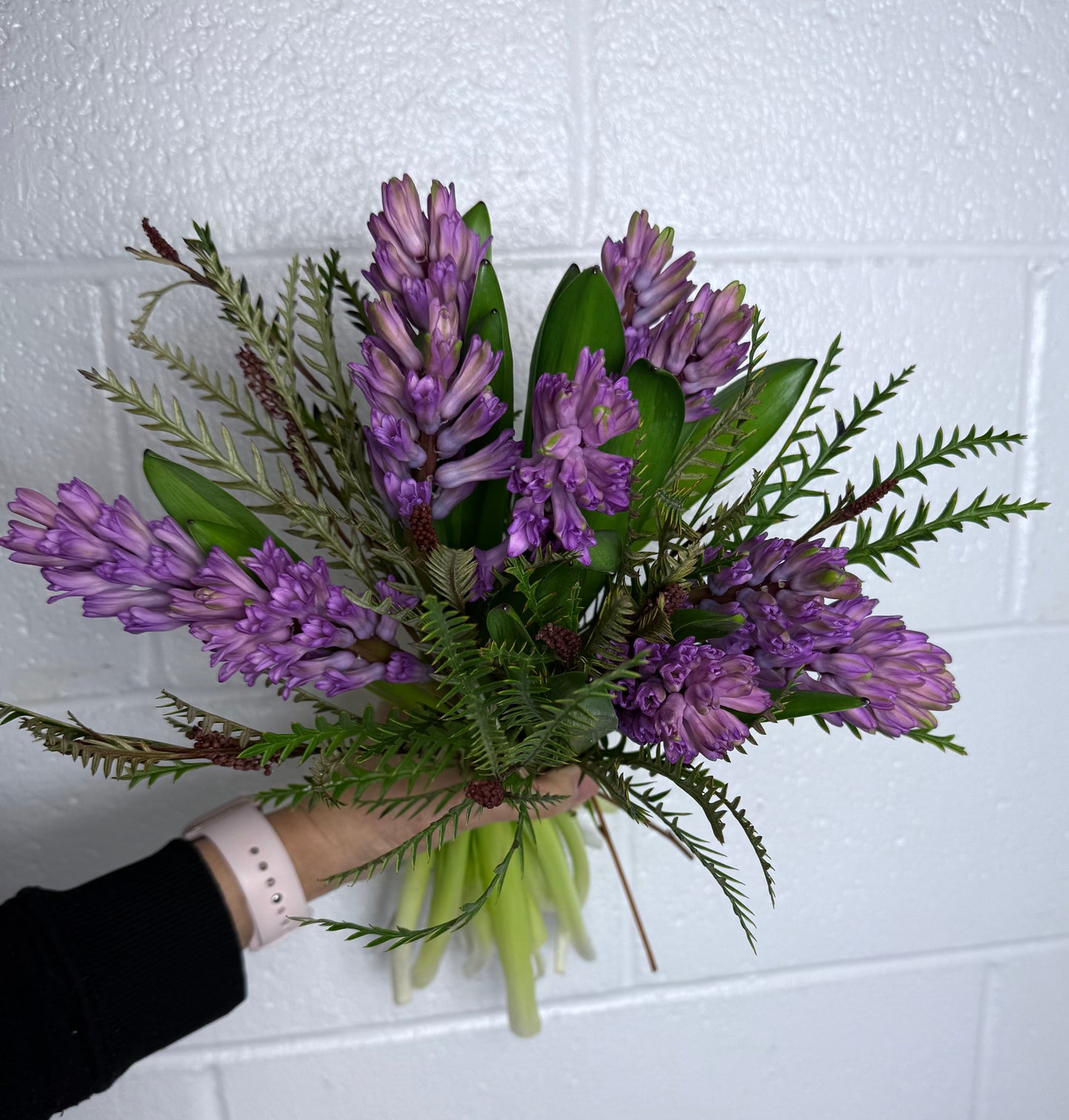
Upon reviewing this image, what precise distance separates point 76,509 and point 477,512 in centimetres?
20

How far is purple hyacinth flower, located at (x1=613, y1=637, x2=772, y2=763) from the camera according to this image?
0.36 meters

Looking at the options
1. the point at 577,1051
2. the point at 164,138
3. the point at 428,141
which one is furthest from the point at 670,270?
the point at 577,1051

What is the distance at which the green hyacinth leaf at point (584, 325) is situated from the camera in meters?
0.40

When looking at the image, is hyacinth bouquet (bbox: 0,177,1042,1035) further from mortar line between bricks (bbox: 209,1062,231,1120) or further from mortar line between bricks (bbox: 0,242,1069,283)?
mortar line between bricks (bbox: 209,1062,231,1120)

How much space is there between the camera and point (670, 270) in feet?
1.43

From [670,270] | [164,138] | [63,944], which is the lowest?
[63,944]

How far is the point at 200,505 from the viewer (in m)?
0.42

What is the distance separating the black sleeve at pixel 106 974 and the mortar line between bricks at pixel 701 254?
42 centimetres

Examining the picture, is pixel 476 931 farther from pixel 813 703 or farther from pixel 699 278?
pixel 699 278

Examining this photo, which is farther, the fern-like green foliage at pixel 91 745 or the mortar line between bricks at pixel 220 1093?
the mortar line between bricks at pixel 220 1093

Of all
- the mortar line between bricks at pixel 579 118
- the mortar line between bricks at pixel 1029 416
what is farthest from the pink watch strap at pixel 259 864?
the mortar line between bricks at pixel 1029 416

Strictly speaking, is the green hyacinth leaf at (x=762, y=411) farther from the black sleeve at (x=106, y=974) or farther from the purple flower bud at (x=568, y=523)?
the black sleeve at (x=106, y=974)

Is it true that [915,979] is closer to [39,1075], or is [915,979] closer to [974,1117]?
[974,1117]

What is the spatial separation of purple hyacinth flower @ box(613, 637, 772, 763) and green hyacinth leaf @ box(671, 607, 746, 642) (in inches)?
0.6
